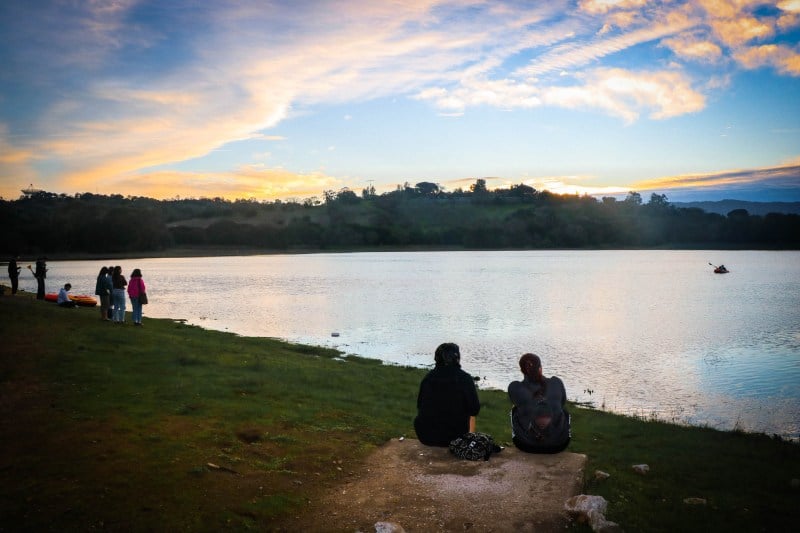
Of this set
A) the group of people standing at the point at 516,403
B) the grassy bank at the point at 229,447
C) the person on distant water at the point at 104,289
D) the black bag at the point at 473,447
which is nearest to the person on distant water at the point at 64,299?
the person on distant water at the point at 104,289

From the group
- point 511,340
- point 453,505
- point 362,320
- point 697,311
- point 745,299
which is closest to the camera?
point 453,505

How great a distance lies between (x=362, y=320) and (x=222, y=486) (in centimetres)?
3850

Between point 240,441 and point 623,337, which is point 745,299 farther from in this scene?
point 240,441

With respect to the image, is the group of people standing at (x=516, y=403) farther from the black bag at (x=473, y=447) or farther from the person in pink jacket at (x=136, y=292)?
the person in pink jacket at (x=136, y=292)

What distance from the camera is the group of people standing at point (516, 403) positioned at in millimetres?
9961

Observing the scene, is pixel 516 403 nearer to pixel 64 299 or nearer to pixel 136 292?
pixel 136 292

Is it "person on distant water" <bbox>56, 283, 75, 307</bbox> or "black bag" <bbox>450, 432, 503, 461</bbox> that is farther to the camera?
"person on distant water" <bbox>56, 283, 75, 307</bbox>

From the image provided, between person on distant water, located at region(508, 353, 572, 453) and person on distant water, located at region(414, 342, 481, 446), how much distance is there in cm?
82

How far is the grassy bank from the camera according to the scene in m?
8.25

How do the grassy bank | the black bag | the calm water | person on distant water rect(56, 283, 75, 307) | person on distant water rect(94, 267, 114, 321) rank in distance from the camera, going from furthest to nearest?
person on distant water rect(56, 283, 75, 307) → person on distant water rect(94, 267, 114, 321) → the calm water → the black bag → the grassy bank

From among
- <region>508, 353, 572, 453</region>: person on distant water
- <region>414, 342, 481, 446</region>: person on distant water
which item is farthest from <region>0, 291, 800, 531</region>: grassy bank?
<region>414, 342, 481, 446</region>: person on distant water

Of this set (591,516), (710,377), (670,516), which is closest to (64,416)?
(591,516)

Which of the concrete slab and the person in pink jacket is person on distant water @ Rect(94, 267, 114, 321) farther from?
the concrete slab

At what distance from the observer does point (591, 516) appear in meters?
7.66
